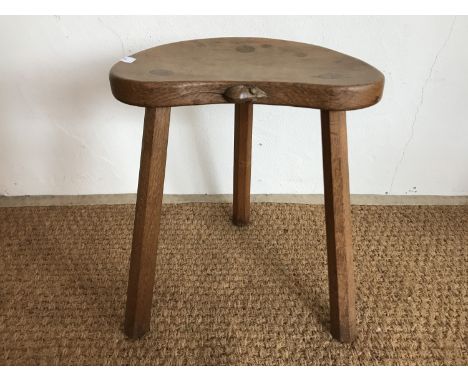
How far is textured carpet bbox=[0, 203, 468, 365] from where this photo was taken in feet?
1.88

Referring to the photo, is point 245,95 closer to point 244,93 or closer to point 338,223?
point 244,93

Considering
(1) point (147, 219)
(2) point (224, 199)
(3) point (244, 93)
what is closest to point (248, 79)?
(3) point (244, 93)

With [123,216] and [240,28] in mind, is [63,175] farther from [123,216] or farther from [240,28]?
[240,28]

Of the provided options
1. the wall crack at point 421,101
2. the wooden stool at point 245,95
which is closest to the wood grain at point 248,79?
the wooden stool at point 245,95

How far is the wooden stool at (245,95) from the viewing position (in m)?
0.45

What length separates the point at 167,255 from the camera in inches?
29.2

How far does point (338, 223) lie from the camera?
0.52 meters

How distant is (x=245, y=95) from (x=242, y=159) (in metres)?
0.28

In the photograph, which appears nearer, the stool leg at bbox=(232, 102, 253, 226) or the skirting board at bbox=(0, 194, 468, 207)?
the stool leg at bbox=(232, 102, 253, 226)

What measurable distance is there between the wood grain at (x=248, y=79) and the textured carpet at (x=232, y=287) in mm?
323

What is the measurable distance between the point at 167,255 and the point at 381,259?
372mm

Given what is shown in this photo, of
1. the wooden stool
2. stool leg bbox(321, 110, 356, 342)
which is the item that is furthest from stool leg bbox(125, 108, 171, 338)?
stool leg bbox(321, 110, 356, 342)

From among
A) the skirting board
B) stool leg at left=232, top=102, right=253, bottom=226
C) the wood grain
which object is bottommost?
the skirting board

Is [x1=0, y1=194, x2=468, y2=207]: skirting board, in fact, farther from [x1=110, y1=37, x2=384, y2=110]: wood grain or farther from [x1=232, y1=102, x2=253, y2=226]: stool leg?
[x1=110, y1=37, x2=384, y2=110]: wood grain
